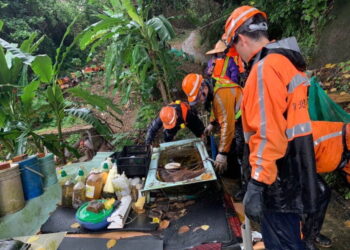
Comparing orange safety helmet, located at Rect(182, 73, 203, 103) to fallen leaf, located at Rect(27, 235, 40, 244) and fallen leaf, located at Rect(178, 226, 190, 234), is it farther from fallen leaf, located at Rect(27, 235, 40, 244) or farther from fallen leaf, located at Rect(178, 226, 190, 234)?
fallen leaf, located at Rect(27, 235, 40, 244)

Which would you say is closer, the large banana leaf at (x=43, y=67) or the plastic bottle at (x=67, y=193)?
the plastic bottle at (x=67, y=193)

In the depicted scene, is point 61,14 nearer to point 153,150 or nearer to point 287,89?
point 153,150

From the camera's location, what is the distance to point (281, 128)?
4.84ft

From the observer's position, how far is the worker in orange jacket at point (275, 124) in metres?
1.47

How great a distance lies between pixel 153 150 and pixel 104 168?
2.91 feet

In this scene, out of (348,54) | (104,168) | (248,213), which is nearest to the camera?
(248,213)

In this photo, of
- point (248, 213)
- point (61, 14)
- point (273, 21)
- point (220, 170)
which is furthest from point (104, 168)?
point (61, 14)

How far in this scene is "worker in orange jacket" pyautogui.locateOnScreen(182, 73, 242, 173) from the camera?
3.02 metres

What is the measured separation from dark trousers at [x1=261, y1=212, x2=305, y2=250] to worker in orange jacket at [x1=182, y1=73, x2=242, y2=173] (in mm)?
1164

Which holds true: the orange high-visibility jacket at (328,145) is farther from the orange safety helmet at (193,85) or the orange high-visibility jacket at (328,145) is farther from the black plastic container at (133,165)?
the black plastic container at (133,165)

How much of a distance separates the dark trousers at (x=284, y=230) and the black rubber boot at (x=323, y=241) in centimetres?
70

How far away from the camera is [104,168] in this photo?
9.23 feet

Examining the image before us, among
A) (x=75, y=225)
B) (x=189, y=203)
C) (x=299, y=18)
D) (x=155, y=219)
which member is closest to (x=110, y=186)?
(x=75, y=225)

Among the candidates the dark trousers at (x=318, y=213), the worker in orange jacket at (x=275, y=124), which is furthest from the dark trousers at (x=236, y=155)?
the worker in orange jacket at (x=275, y=124)
